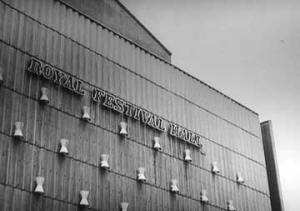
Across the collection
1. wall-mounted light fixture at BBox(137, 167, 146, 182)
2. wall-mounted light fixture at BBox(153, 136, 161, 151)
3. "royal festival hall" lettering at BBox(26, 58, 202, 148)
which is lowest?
wall-mounted light fixture at BBox(137, 167, 146, 182)

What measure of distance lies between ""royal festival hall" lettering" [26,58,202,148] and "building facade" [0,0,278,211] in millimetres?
69

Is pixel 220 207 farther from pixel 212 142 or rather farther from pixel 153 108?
pixel 153 108

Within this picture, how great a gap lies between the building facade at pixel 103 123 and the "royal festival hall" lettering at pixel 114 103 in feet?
0.23

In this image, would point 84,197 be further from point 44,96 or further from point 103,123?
point 44,96

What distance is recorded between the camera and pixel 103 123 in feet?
116

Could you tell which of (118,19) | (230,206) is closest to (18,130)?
(118,19)

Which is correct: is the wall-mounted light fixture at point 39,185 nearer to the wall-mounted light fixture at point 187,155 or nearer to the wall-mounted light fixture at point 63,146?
the wall-mounted light fixture at point 63,146

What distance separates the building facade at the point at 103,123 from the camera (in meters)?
30.3

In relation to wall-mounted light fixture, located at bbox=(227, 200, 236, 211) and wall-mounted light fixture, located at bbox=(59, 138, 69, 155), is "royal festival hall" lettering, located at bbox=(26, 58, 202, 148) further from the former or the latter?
wall-mounted light fixture, located at bbox=(227, 200, 236, 211)

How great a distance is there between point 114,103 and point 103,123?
1839 millimetres

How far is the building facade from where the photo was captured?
1195 inches

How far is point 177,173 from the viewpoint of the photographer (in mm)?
39969

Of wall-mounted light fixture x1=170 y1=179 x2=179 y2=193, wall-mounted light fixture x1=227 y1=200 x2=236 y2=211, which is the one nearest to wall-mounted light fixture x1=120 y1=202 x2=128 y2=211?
wall-mounted light fixture x1=170 y1=179 x2=179 y2=193

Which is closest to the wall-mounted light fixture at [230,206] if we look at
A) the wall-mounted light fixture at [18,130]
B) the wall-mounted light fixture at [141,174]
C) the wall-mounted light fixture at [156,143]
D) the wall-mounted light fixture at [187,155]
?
the wall-mounted light fixture at [187,155]
